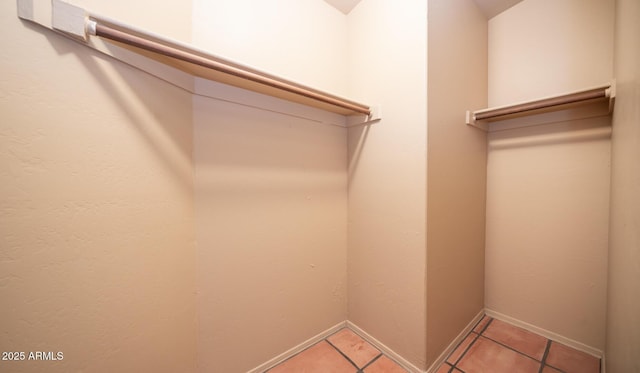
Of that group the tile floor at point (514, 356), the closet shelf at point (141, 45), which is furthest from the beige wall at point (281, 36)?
the tile floor at point (514, 356)

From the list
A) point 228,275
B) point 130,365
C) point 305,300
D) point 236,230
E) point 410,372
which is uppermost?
point 236,230

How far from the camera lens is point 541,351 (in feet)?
4.36

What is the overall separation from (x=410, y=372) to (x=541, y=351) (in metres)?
0.92

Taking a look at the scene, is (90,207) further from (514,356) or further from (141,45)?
(514,356)

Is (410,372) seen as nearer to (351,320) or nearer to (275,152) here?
(351,320)

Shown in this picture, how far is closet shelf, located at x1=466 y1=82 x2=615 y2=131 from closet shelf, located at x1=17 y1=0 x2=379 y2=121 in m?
1.17

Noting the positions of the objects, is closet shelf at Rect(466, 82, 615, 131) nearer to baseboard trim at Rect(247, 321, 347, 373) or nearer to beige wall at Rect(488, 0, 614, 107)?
beige wall at Rect(488, 0, 614, 107)

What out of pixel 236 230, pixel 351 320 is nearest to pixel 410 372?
pixel 351 320

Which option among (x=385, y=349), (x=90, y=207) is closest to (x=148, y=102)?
(x=90, y=207)

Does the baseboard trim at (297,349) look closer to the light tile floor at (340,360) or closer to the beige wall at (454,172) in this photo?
the light tile floor at (340,360)

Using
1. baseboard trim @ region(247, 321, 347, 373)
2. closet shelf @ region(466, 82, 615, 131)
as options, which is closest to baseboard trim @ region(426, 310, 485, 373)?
baseboard trim @ region(247, 321, 347, 373)

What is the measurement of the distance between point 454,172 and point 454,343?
1165 mm

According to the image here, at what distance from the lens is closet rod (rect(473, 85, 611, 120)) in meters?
1.06

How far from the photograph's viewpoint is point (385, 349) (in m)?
→ 1.36
